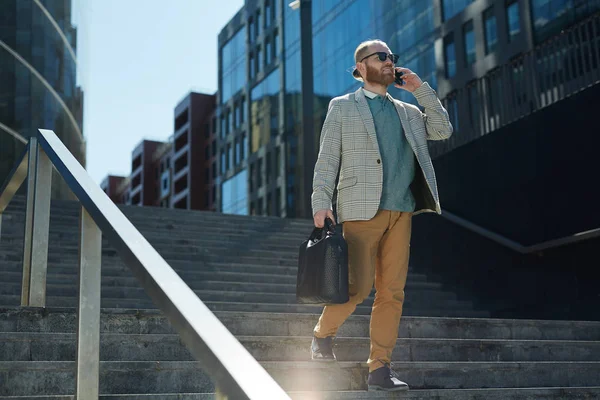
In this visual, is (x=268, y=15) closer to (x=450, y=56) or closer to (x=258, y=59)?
(x=258, y=59)

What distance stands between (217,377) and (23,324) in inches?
130

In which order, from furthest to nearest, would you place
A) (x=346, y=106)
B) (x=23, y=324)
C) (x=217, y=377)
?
1. (x=23, y=324)
2. (x=346, y=106)
3. (x=217, y=377)

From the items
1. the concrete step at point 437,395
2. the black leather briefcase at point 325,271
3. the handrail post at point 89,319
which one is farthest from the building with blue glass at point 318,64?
the handrail post at point 89,319

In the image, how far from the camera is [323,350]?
4.23m

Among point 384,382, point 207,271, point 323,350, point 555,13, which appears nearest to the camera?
point 384,382

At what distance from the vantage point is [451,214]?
10031 mm

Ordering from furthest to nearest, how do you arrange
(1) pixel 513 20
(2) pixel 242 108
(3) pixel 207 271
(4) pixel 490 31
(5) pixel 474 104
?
(2) pixel 242 108 < (4) pixel 490 31 < (1) pixel 513 20 < (5) pixel 474 104 < (3) pixel 207 271

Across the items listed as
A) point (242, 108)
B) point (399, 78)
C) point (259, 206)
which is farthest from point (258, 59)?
point (399, 78)

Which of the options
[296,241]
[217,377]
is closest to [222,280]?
[296,241]

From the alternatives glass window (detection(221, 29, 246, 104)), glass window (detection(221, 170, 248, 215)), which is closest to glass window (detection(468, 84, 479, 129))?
glass window (detection(221, 170, 248, 215))

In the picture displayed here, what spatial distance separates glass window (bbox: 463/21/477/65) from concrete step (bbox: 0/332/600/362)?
62.8ft

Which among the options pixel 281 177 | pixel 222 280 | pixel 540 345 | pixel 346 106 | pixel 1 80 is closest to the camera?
pixel 346 106

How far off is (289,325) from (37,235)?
1663 millimetres

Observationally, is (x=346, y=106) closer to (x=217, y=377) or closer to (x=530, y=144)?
(x=217, y=377)
